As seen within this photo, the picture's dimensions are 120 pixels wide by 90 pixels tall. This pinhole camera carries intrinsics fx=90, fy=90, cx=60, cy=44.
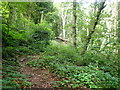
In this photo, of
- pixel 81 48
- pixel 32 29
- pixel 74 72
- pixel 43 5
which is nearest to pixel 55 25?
pixel 43 5

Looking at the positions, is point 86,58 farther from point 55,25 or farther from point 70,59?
point 55,25

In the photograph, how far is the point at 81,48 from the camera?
25.5 ft

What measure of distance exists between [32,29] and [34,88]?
317 inches

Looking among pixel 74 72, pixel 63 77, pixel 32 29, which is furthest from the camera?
pixel 32 29

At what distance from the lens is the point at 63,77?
14.8ft

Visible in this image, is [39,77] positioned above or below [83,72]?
below

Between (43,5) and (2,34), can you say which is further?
(43,5)

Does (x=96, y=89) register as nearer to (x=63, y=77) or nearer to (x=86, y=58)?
(x=63, y=77)

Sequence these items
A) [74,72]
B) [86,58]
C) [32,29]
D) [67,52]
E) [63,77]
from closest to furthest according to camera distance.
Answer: [63,77] → [74,72] → [86,58] → [67,52] → [32,29]

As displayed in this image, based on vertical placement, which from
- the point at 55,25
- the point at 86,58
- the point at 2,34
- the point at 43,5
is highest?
the point at 43,5

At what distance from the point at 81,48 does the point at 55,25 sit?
11.4 meters

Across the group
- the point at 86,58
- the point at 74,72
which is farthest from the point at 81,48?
the point at 74,72

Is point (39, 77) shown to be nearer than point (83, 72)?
Yes

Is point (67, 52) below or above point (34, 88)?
above
